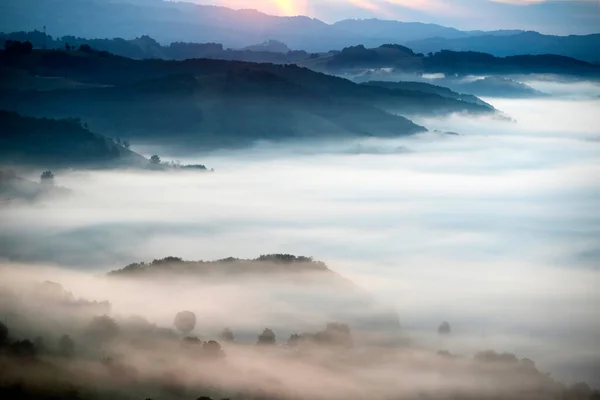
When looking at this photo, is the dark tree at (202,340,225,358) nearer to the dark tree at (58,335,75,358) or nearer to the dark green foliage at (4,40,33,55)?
the dark tree at (58,335,75,358)

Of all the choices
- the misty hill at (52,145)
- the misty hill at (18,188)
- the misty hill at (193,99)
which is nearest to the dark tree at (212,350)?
the misty hill at (18,188)

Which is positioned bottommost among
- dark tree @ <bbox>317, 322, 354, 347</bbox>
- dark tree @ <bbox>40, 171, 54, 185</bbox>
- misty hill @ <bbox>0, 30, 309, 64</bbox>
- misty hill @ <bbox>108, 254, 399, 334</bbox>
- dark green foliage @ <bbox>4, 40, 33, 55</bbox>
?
dark tree @ <bbox>317, 322, 354, 347</bbox>

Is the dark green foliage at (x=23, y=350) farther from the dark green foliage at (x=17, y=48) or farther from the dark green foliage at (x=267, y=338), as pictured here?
the dark green foliage at (x=17, y=48)

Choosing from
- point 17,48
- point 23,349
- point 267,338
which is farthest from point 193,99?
point 23,349

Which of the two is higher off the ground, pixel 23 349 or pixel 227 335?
pixel 227 335

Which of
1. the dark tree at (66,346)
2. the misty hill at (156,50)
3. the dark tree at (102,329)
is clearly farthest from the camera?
the misty hill at (156,50)

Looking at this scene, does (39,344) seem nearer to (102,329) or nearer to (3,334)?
(3,334)

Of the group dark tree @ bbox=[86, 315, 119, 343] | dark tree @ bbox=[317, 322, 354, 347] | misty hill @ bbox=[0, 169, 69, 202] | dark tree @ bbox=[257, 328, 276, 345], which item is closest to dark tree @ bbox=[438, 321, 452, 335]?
dark tree @ bbox=[317, 322, 354, 347]
